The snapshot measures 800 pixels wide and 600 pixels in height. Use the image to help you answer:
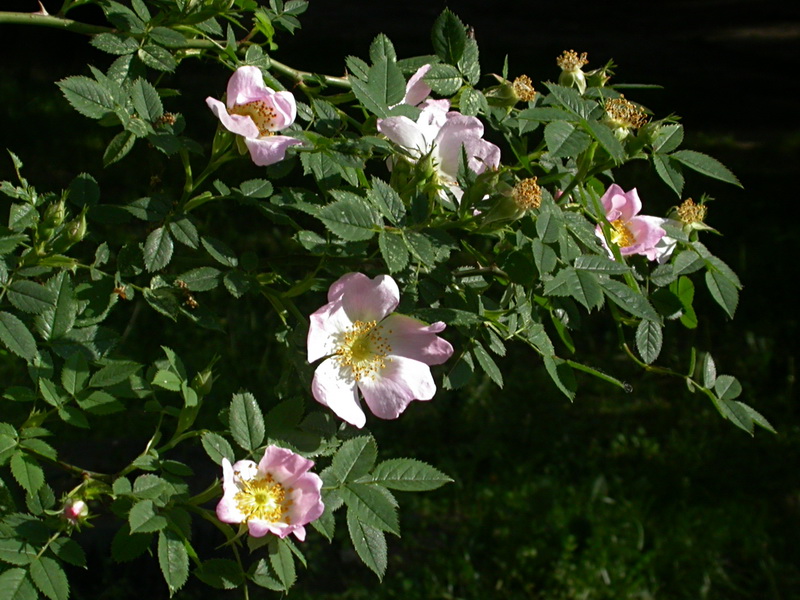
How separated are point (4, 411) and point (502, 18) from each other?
4.71 meters

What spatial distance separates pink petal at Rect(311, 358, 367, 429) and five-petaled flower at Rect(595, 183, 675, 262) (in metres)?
0.33

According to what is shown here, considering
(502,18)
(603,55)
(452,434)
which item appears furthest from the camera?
(502,18)

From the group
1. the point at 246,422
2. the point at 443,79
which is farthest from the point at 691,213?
the point at 246,422

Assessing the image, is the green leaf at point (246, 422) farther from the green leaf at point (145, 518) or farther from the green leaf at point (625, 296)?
the green leaf at point (625, 296)

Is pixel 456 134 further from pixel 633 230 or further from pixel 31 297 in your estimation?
pixel 31 297

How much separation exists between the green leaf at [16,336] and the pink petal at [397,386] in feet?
1.04

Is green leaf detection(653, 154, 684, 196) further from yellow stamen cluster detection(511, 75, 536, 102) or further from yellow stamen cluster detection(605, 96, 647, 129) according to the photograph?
yellow stamen cluster detection(511, 75, 536, 102)

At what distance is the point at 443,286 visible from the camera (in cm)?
101

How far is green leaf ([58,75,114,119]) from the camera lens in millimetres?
945

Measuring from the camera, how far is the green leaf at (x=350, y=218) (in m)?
0.85

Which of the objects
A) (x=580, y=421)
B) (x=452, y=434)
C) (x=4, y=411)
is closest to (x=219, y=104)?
(x=4, y=411)

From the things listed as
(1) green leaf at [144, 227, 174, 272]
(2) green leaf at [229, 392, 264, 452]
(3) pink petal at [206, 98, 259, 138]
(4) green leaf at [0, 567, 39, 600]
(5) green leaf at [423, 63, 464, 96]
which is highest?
(5) green leaf at [423, 63, 464, 96]

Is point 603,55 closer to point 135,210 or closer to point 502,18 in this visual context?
point 502,18

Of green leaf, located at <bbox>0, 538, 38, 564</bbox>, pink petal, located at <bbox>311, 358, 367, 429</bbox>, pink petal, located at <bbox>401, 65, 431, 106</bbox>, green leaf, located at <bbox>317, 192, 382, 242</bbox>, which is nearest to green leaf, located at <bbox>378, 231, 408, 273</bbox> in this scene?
green leaf, located at <bbox>317, 192, 382, 242</bbox>
